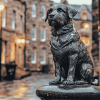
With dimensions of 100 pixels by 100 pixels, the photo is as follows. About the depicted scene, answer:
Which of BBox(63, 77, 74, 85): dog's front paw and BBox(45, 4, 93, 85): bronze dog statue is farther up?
BBox(45, 4, 93, 85): bronze dog statue

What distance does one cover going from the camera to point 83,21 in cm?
3117

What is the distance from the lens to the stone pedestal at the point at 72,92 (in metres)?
2.78

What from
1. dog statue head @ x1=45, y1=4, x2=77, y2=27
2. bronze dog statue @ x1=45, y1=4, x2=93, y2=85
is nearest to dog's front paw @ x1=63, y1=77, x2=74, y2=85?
bronze dog statue @ x1=45, y1=4, x2=93, y2=85

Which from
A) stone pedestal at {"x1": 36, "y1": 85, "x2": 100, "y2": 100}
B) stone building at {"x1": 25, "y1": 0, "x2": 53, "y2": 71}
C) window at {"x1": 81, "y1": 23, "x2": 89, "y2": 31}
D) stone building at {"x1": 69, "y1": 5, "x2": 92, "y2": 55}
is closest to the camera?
stone pedestal at {"x1": 36, "y1": 85, "x2": 100, "y2": 100}

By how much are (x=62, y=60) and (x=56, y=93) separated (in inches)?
20.1

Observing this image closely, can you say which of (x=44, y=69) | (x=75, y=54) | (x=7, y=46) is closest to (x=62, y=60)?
(x=75, y=54)

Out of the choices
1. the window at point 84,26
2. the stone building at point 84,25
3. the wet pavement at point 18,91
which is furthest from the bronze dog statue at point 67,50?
the window at point 84,26

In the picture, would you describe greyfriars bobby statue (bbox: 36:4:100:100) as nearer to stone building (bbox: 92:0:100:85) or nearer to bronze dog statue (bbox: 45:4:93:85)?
bronze dog statue (bbox: 45:4:93:85)

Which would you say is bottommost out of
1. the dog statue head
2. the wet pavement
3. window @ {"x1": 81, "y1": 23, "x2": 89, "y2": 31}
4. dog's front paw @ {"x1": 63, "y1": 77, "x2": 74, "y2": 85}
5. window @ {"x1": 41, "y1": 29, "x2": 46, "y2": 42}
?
the wet pavement

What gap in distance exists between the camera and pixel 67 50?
2963 millimetres

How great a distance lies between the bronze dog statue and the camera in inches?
115

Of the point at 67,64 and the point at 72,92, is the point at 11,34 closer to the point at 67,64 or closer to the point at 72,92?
the point at 67,64

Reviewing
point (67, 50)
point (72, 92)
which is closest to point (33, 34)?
point (67, 50)

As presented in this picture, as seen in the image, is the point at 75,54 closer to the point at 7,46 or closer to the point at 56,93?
the point at 56,93
